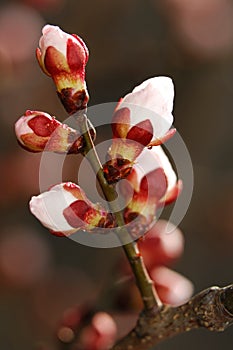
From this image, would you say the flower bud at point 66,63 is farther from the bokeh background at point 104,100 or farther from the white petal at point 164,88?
the bokeh background at point 104,100

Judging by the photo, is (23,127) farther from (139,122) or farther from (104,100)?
(104,100)

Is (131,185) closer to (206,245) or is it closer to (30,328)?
(30,328)

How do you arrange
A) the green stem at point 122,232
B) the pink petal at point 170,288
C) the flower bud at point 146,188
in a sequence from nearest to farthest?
the green stem at point 122,232 → the flower bud at point 146,188 → the pink petal at point 170,288

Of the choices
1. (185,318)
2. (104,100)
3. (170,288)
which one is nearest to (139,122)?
(185,318)

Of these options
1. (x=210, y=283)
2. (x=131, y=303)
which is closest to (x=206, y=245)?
(x=210, y=283)

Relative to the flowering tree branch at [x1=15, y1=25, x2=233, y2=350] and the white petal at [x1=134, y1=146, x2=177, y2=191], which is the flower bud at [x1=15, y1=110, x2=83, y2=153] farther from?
the white petal at [x1=134, y1=146, x2=177, y2=191]

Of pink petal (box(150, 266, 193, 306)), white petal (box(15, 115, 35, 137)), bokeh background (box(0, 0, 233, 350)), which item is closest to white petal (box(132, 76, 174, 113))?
white petal (box(15, 115, 35, 137))

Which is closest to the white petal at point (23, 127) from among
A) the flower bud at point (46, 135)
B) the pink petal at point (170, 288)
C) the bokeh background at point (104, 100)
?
the flower bud at point (46, 135)
